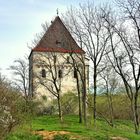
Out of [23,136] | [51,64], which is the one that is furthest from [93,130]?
[51,64]

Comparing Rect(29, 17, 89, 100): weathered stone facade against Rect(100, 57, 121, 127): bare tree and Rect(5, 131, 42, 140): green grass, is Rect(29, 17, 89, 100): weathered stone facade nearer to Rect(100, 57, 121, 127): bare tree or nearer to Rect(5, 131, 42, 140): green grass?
Rect(100, 57, 121, 127): bare tree

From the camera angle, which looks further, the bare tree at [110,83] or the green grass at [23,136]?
the bare tree at [110,83]

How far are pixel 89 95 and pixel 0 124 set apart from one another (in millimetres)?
43823

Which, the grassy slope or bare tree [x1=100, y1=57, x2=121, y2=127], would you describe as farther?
bare tree [x1=100, y1=57, x2=121, y2=127]

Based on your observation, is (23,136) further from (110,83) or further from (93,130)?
(110,83)

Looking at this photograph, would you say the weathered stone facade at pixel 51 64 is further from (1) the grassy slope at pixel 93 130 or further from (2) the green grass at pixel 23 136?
(2) the green grass at pixel 23 136

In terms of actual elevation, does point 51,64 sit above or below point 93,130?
above

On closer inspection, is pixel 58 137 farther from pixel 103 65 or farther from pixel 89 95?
pixel 89 95

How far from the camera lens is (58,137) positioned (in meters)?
25.8

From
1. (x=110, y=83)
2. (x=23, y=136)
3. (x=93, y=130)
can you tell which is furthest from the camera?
(x=110, y=83)

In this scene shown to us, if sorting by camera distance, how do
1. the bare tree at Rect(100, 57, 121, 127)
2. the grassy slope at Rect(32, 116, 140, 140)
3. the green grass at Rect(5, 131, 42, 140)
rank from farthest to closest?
the bare tree at Rect(100, 57, 121, 127) → the grassy slope at Rect(32, 116, 140, 140) → the green grass at Rect(5, 131, 42, 140)

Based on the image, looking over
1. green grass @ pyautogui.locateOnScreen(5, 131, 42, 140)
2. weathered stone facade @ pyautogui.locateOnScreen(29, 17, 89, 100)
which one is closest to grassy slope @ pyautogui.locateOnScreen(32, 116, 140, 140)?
green grass @ pyautogui.locateOnScreen(5, 131, 42, 140)

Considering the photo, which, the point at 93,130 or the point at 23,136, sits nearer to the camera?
the point at 23,136

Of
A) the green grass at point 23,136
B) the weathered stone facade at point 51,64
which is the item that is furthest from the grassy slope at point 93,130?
the weathered stone facade at point 51,64
